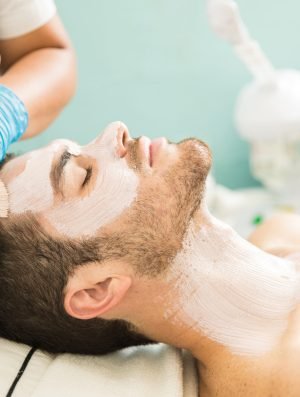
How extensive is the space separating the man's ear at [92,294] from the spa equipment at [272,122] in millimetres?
1174

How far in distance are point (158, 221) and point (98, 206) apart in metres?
0.12

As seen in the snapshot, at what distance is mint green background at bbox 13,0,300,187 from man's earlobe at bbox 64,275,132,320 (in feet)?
4.52

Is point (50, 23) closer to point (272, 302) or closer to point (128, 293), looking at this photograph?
point (128, 293)

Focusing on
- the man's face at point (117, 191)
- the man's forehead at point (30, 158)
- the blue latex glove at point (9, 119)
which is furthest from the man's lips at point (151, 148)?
the blue latex glove at point (9, 119)

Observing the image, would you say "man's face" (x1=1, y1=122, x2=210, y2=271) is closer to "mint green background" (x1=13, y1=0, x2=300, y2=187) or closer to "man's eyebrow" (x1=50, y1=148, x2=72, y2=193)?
"man's eyebrow" (x1=50, y1=148, x2=72, y2=193)

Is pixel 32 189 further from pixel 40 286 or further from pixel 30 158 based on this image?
pixel 40 286

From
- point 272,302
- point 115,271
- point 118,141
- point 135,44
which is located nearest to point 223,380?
point 272,302

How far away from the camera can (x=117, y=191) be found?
3.84 ft

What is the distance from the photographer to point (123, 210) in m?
1.15

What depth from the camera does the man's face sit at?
3.75 ft

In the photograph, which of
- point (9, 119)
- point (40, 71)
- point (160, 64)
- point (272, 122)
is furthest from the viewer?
point (160, 64)

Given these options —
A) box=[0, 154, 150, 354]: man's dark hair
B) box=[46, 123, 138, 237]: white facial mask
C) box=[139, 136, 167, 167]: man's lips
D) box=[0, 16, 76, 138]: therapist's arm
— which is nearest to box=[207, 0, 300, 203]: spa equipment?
box=[0, 16, 76, 138]: therapist's arm

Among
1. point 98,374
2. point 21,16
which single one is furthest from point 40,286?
point 21,16

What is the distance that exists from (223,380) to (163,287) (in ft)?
0.74
